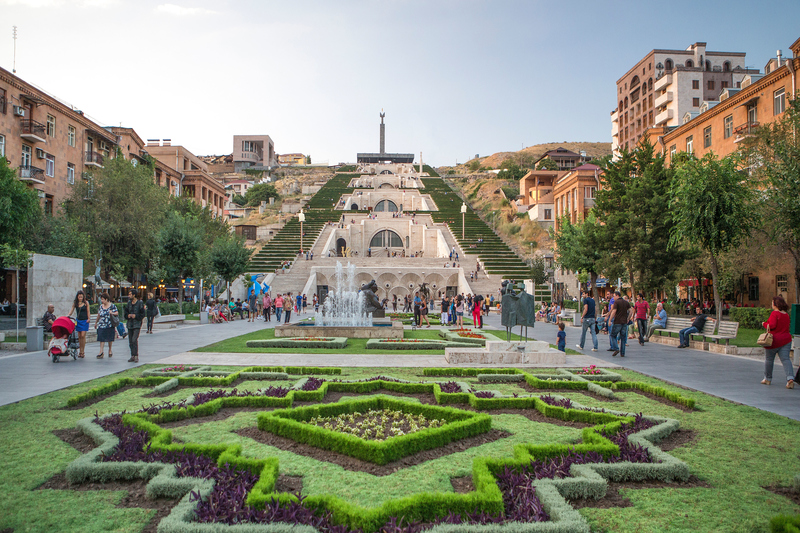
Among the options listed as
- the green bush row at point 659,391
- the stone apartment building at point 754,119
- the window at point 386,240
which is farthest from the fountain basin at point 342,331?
the window at point 386,240

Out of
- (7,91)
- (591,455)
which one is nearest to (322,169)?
(7,91)

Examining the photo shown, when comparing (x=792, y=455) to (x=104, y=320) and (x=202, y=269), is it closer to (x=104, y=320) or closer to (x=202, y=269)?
(x=104, y=320)

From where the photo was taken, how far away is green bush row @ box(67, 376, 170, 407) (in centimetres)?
677

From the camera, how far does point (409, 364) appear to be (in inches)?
420

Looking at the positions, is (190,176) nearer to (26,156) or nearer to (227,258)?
(26,156)

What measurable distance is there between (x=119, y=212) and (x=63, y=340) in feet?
74.7

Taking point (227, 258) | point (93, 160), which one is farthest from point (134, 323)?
point (93, 160)

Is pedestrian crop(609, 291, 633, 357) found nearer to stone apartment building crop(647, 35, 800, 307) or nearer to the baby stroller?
stone apartment building crop(647, 35, 800, 307)

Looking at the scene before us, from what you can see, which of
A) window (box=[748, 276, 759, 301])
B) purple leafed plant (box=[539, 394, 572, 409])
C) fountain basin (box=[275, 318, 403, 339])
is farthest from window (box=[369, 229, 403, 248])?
purple leafed plant (box=[539, 394, 572, 409])

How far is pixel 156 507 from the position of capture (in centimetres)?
373

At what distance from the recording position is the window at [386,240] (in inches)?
2343

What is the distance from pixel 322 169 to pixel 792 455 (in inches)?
4459

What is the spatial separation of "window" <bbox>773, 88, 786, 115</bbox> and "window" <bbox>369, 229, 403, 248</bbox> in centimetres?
3945

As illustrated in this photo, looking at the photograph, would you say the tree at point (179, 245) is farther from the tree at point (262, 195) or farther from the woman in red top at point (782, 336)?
the tree at point (262, 195)
